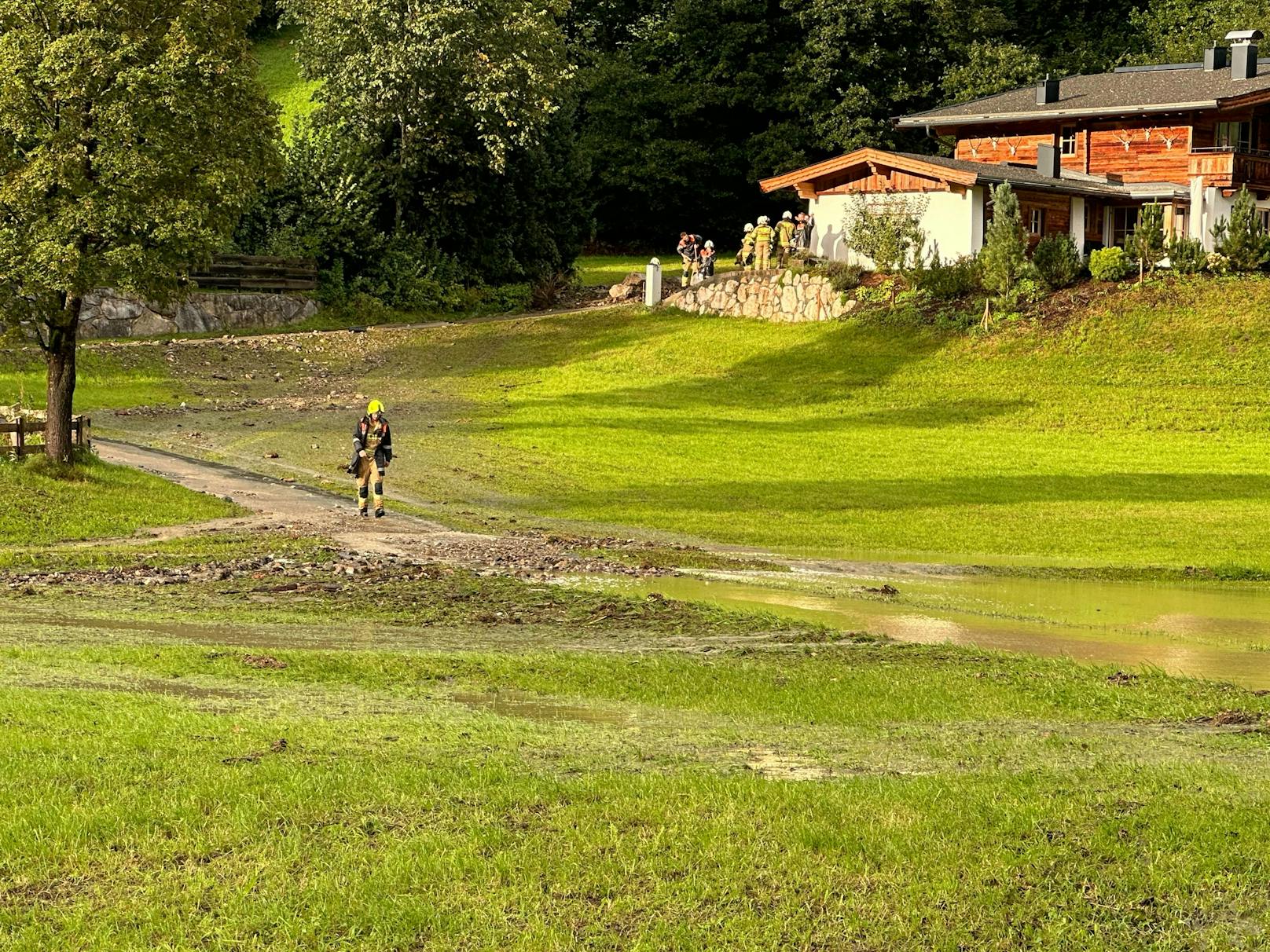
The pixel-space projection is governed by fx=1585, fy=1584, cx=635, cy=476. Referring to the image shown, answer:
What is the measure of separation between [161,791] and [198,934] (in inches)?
87.7

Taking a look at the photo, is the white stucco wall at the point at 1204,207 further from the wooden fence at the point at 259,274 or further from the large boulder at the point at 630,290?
the wooden fence at the point at 259,274

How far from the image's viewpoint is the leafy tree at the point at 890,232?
2216 inches

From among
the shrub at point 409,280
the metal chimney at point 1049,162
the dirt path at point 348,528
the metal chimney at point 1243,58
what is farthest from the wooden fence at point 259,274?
the metal chimney at point 1243,58

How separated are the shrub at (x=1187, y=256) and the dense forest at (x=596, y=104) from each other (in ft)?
76.8

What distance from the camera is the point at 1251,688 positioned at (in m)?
15.8

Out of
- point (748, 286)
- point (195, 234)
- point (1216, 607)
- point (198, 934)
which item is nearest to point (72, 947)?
point (198, 934)

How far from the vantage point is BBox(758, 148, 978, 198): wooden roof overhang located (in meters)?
55.7

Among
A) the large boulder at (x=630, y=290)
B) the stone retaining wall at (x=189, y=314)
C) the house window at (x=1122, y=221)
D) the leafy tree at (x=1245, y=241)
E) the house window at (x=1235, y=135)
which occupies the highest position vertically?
the house window at (x=1235, y=135)

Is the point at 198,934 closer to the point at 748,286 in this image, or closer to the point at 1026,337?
the point at 1026,337

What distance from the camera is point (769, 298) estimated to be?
58688 mm

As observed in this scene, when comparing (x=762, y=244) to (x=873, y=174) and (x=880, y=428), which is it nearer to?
(x=873, y=174)

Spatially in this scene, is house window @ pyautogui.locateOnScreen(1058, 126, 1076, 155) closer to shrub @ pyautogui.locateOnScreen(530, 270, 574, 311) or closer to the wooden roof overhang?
the wooden roof overhang

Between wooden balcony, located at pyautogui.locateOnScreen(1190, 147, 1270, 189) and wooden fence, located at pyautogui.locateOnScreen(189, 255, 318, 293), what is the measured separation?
33920 mm

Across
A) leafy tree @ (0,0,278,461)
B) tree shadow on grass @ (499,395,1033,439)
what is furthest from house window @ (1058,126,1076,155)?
leafy tree @ (0,0,278,461)
